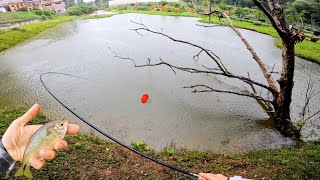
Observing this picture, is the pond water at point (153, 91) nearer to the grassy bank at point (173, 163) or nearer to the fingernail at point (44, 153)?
the grassy bank at point (173, 163)

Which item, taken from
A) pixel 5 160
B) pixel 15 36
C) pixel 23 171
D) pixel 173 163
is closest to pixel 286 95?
pixel 173 163

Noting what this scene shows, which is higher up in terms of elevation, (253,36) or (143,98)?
(253,36)

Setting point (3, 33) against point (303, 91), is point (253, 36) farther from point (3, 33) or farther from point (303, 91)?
point (3, 33)

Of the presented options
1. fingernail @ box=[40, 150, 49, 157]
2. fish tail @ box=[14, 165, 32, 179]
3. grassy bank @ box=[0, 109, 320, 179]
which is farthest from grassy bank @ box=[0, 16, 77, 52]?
fingernail @ box=[40, 150, 49, 157]

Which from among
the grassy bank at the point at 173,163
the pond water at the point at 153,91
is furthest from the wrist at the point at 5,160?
the pond water at the point at 153,91

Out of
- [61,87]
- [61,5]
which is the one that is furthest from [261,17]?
[61,5]

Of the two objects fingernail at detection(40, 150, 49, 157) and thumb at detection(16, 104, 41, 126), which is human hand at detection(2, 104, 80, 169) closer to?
thumb at detection(16, 104, 41, 126)
